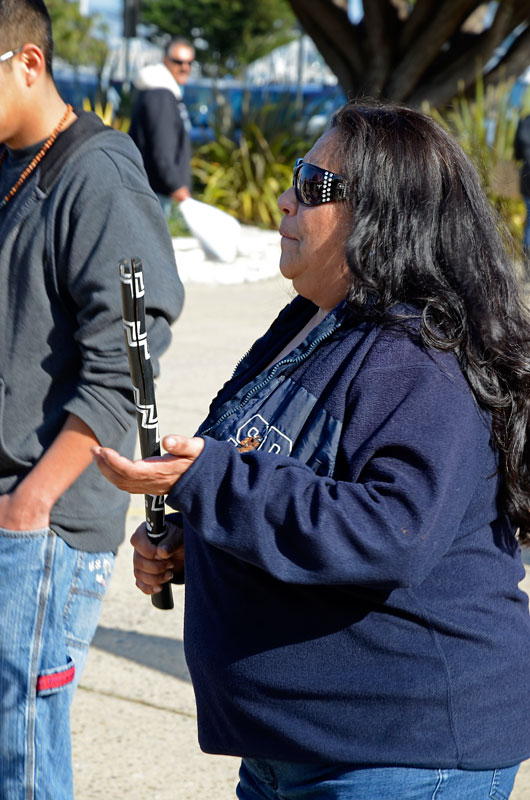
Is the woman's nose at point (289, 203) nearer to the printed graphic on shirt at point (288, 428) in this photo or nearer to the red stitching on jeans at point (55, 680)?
the printed graphic on shirt at point (288, 428)

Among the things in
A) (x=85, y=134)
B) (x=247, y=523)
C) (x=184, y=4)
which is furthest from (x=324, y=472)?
(x=184, y=4)

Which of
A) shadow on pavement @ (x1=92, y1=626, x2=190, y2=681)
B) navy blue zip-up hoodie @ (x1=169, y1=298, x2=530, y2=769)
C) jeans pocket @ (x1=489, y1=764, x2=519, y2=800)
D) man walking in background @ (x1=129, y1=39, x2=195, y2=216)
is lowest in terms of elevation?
shadow on pavement @ (x1=92, y1=626, x2=190, y2=681)

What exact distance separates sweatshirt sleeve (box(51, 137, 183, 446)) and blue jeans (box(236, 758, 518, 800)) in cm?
83

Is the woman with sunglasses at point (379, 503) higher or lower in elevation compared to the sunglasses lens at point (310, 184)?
lower

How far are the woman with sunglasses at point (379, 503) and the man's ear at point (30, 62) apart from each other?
87cm

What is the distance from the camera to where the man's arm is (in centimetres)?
218

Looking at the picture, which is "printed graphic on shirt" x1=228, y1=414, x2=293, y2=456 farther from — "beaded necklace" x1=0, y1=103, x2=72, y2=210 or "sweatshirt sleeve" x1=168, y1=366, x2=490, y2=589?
"beaded necklace" x1=0, y1=103, x2=72, y2=210

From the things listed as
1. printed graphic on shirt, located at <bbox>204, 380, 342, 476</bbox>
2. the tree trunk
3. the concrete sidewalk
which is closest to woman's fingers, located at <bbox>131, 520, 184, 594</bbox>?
printed graphic on shirt, located at <bbox>204, 380, 342, 476</bbox>

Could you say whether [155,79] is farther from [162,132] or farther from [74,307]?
[74,307]

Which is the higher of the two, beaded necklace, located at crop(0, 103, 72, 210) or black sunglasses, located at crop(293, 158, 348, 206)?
black sunglasses, located at crop(293, 158, 348, 206)

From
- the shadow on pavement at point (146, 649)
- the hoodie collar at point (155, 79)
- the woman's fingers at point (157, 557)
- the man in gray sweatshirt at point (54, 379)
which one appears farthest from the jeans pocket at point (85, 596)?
the hoodie collar at point (155, 79)

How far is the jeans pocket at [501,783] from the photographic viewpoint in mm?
1694

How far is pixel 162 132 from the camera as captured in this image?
31.5 ft

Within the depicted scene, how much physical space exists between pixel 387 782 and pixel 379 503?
1.57ft
